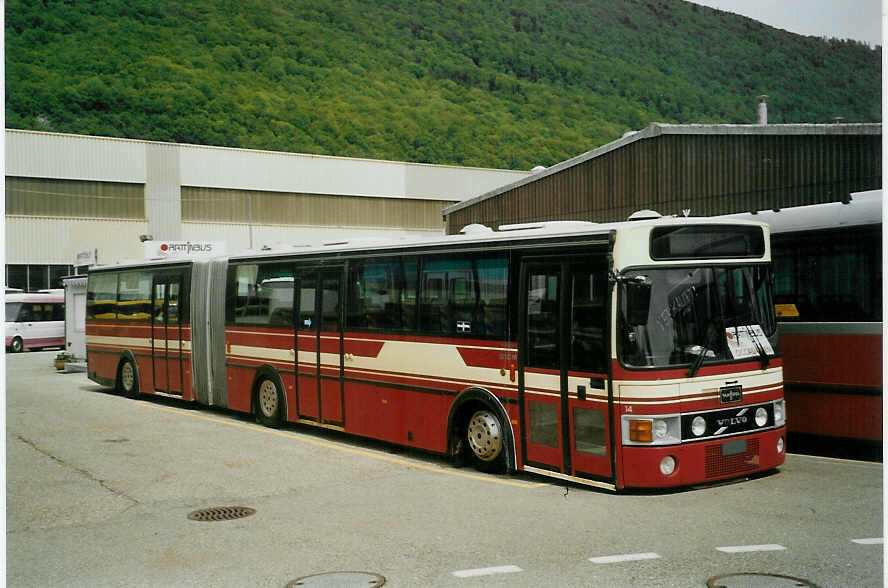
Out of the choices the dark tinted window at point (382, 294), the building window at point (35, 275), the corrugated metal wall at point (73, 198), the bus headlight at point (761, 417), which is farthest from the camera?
the building window at point (35, 275)

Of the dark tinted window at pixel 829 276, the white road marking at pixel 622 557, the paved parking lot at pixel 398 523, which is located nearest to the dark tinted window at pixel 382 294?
the paved parking lot at pixel 398 523

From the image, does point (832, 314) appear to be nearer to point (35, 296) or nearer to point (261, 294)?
point (261, 294)

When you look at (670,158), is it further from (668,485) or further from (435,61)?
(668,485)

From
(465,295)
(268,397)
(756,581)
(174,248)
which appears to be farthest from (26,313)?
(756,581)

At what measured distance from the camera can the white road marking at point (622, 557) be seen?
6.64 m

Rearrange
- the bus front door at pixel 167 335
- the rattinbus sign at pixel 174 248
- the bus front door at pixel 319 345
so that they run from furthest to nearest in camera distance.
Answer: the rattinbus sign at pixel 174 248
the bus front door at pixel 167 335
the bus front door at pixel 319 345

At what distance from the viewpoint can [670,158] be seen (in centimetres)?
2059

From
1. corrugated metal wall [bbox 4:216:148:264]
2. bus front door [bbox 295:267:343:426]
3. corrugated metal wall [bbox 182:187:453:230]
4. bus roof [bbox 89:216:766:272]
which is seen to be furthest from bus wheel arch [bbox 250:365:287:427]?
corrugated metal wall [bbox 182:187:453:230]

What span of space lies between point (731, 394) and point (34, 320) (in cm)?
3692

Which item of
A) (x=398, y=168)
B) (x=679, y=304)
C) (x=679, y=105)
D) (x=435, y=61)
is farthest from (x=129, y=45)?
(x=398, y=168)

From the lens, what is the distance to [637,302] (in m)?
8.54

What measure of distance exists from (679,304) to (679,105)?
6949 mm

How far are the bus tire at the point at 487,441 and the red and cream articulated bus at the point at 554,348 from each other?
0.9 inches

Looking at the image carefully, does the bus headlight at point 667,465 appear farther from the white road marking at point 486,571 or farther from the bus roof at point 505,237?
the white road marking at point 486,571
